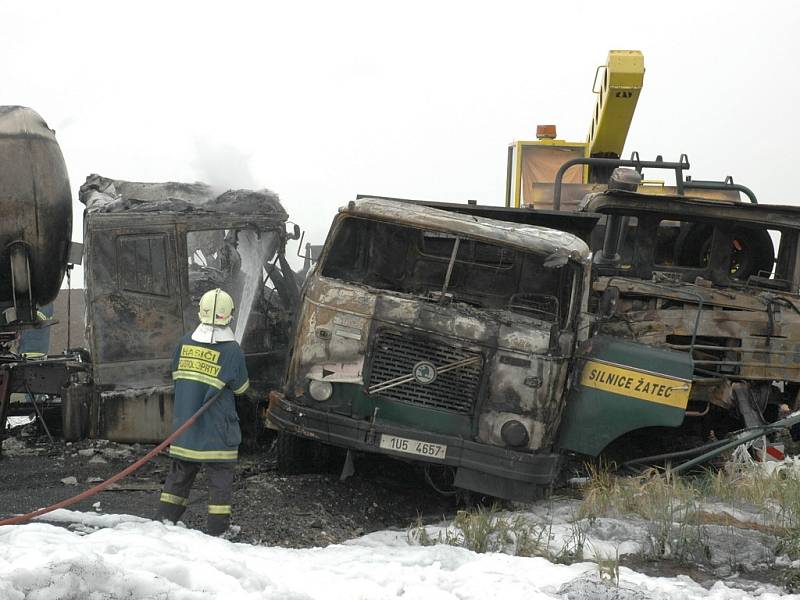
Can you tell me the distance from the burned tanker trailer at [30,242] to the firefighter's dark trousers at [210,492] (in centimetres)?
273

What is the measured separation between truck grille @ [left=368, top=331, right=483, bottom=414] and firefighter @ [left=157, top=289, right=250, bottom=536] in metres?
1.04

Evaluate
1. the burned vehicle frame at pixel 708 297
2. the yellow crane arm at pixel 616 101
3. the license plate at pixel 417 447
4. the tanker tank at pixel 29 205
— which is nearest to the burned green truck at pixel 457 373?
Result: the license plate at pixel 417 447

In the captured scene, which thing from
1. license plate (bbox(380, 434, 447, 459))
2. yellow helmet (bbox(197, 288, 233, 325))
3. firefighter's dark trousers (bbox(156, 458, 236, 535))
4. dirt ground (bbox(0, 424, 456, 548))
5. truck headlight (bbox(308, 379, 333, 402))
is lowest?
dirt ground (bbox(0, 424, 456, 548))

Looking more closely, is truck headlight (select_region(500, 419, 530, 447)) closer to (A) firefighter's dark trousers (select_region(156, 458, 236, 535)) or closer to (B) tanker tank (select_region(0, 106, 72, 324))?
(A) firefighter's dark trousers (select_region(156, 458, 236, 535))

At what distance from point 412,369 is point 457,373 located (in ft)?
1.02

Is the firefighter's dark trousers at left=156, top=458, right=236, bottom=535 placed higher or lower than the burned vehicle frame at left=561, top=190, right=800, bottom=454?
lower

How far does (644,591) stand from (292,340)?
3.30 meters

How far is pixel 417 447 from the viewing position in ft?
23.3

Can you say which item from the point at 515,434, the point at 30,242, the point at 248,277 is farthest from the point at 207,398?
the point at 248,277

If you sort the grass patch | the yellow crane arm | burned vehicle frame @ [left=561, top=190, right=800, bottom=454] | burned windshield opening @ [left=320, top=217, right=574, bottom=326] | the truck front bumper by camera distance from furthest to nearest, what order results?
the yellow crane arm, burned vehicle frame @ [left=561, top=190, right=800, bottom=454], burned windshield opening @ [left=320, top=217, right=574, bottom=326], the truck front bumper, the grass patch

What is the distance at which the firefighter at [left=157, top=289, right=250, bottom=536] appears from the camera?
655cm

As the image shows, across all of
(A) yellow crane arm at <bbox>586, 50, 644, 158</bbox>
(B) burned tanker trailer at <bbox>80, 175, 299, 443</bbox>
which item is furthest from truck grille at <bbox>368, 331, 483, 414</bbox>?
(A) yellow crane arm at <bbox>586, 50, 644, 158</bbox>

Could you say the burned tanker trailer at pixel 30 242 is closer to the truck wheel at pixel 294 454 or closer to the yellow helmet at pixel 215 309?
the truck wheel at pixel 294 454

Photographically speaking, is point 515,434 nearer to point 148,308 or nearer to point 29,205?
point 148,308
